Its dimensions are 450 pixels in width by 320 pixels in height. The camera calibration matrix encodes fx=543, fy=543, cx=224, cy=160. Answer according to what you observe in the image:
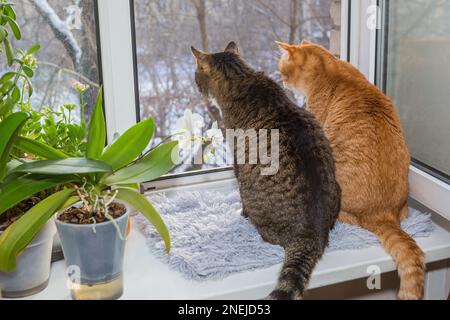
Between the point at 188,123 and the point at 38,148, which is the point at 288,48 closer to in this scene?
the point at 188,123

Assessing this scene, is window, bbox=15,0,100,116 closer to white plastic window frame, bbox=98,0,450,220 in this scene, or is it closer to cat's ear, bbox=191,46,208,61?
white plastic window frame, bbox=98,0,450,220

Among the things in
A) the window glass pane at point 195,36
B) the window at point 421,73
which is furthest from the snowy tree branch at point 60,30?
the window at point 421,73

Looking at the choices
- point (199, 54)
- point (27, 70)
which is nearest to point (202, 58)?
point (199, 54)

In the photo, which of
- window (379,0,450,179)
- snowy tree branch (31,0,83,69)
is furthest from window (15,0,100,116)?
window (379,0,450,179)

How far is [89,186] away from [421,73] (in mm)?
903

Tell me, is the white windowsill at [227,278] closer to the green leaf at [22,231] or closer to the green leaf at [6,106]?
the green leaf at [22,231]

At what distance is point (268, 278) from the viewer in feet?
3.74

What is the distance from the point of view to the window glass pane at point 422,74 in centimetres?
133

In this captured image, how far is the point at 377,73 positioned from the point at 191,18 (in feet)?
1.84

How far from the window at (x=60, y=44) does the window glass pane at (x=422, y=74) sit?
813mm

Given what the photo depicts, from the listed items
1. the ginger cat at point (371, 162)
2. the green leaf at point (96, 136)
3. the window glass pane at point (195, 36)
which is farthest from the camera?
the window glass pane at point (195, 36)

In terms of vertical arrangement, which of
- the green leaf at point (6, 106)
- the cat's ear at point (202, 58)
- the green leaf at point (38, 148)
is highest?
the cat's ear at point (202, 58)

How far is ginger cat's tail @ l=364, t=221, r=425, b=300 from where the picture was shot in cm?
115

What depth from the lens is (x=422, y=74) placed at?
1407 millimetres
